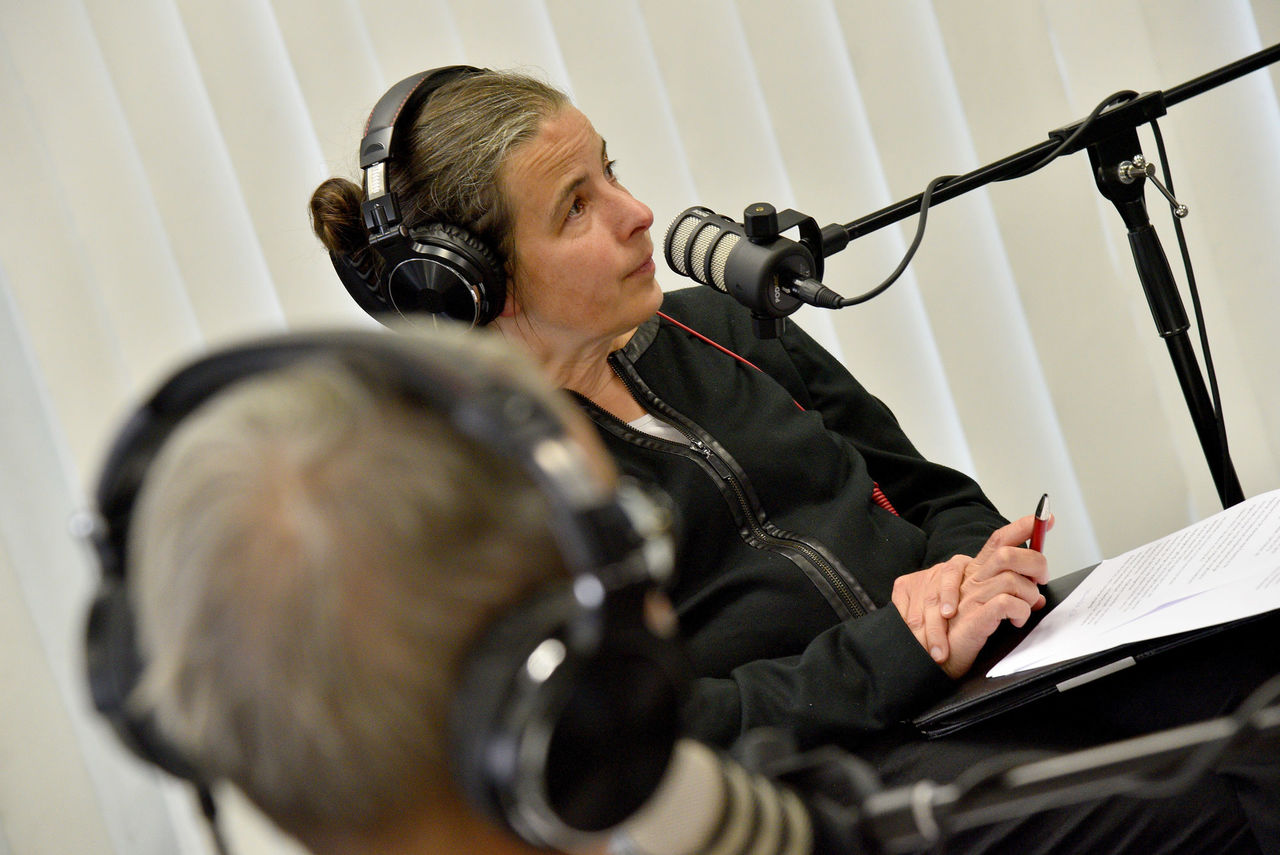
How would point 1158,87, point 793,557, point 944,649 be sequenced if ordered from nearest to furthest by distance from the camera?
1. point 944,649
2. point 793,557
3. point 1158,87

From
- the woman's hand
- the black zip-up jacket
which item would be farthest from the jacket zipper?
the woman's hand

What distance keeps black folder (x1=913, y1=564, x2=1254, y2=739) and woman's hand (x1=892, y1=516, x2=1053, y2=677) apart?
0.07 feet

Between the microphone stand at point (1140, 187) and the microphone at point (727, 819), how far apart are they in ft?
2.24

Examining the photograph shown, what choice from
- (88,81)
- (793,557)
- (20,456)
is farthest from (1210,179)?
(20,456)

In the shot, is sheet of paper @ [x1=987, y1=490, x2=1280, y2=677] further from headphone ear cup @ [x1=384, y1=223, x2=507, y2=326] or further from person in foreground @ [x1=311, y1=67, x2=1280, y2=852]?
headphone ear cup @ [x1=384, y1=223, x2=507, y2=326]

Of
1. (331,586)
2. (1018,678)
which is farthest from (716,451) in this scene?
(331,586)

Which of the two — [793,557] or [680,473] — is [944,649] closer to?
[793,557]

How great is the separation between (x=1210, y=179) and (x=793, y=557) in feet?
2.99

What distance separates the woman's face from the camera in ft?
4.01

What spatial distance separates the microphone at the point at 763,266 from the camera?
1036mm

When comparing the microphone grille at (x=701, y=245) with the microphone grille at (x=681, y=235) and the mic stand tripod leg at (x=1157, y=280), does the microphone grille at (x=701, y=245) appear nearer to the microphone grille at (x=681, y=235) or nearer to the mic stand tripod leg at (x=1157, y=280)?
the microphone grille at (x=681, y=235)

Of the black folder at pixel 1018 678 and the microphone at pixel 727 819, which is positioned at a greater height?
the microphone at pixel 727 819

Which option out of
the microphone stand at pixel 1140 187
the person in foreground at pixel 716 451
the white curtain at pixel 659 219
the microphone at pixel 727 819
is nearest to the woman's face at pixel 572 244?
the person in foreground at pixel 716 451

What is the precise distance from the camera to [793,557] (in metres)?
1.19
